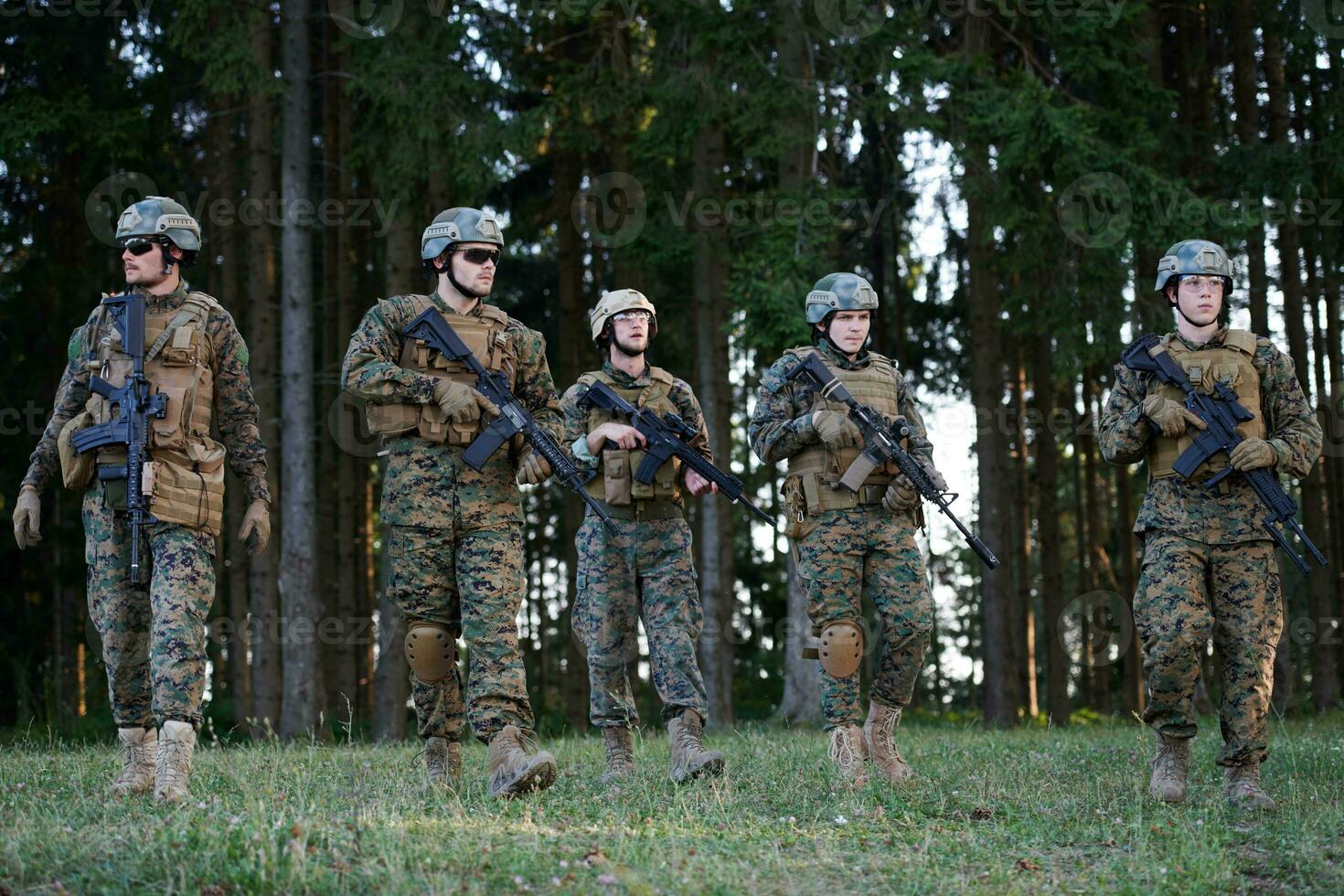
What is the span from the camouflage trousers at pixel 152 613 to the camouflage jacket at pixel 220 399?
1.18ft

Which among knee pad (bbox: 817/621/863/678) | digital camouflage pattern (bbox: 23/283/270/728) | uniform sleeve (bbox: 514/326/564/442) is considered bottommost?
knee pad (bbox: 817/621/863/678)

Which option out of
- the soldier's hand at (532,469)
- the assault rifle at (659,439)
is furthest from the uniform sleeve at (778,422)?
the soldier's hand at (532,469)

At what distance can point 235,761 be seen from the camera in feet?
28.5

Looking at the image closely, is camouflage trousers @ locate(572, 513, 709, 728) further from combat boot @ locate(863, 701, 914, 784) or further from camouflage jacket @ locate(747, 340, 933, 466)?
combat boot @ locate(863, 701, 914, 784)

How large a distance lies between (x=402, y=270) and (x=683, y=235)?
132 inches

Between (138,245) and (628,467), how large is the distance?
9.05 ft

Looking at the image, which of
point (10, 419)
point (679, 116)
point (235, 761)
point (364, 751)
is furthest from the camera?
point (10, 419)

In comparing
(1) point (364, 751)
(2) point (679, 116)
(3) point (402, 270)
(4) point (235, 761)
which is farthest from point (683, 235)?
(4) point (235, 761)

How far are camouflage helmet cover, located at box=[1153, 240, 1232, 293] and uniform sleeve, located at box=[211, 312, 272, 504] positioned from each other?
457cm

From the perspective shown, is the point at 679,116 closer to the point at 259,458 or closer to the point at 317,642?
the point at 317,642

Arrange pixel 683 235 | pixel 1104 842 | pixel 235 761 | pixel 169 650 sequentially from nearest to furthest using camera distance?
pixel 1104 842
pixel 169 650
pixel 235 761
pixel 683 235

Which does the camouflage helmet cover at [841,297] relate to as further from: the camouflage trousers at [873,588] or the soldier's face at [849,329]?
the camouflage trousers at [873,588]


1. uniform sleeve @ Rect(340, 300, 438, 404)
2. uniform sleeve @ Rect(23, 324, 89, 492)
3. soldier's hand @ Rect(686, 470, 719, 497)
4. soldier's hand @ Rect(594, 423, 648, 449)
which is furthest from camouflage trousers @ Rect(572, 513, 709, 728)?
uniform sleeve @ Rect(23, 324, 89, 492)

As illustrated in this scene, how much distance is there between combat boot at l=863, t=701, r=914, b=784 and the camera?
25.6 ft
